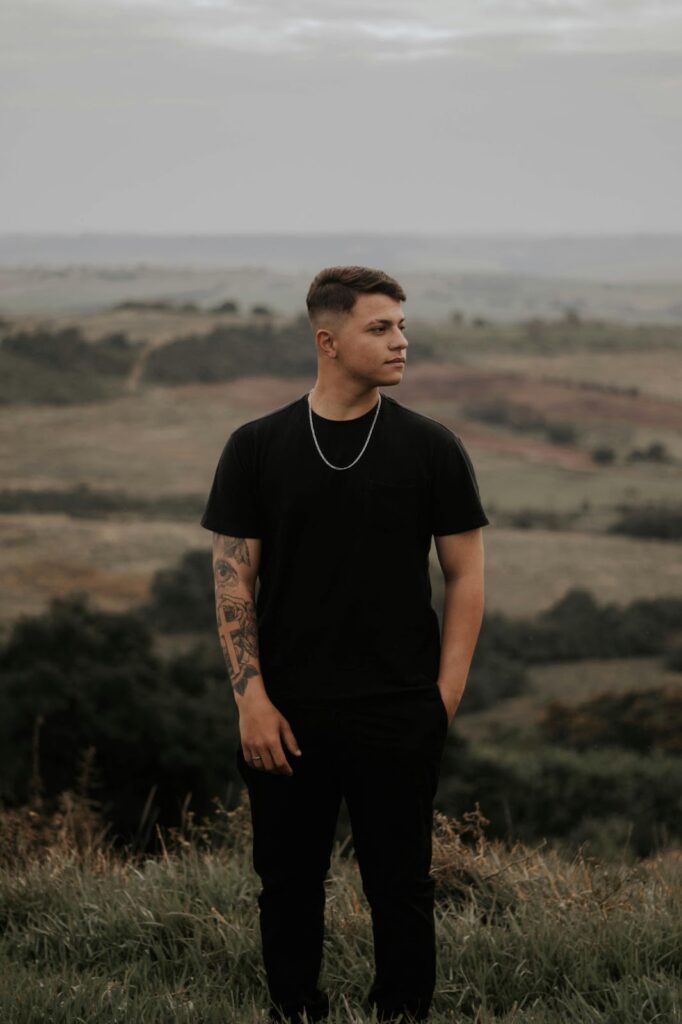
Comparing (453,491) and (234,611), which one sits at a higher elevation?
(453,491)

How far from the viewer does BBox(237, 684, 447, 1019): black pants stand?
9.43 feet

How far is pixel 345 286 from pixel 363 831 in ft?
3.91

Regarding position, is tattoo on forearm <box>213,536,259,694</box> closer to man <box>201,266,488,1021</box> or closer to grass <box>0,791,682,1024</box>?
man <box>201,266,488,1021</box>

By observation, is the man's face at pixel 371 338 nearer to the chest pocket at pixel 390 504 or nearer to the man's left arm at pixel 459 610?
the chest pocket at pixel 390 504

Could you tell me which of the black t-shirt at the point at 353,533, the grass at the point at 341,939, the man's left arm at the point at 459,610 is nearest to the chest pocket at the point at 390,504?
the black t-shirt at the point at 353,533

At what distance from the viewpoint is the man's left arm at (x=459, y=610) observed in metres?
2.92

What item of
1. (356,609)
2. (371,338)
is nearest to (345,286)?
(371,338)

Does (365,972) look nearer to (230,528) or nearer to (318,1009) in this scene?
(318,1009)

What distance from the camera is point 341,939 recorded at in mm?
3436

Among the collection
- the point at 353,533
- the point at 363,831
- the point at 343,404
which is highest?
the point at 343,404

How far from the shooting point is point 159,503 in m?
48.7

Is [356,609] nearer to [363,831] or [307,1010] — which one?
[363,831]

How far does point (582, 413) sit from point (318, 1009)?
60.0 m

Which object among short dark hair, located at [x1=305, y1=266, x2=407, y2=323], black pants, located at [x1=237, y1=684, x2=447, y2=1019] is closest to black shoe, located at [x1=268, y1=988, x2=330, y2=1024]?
black pants, located at [x1=237, y1=684, x2=447, y2=1019]
